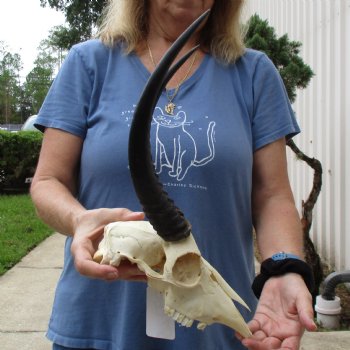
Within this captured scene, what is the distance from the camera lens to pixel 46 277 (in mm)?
6492

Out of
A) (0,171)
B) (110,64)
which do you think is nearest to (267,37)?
(110,64)

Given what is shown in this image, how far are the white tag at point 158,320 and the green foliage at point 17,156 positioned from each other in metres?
11.6

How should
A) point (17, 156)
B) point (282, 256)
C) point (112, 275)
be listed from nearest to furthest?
point (112, 275)
point (282, 256)
point (17, 156)

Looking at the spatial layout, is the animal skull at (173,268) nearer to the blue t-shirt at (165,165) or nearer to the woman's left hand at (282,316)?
the woman's left hand at (282,316)

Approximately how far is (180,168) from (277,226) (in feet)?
1.29

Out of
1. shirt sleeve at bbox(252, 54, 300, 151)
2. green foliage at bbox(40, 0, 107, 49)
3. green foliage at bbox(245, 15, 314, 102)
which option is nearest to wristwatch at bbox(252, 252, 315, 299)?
shirt sleeve at bbox(252, 54, 300, 151)

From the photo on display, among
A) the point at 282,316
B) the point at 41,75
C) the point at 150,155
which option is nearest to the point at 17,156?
the point at 282,316

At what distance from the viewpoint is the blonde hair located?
84.3 inches

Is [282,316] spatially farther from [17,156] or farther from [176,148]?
[17,156]

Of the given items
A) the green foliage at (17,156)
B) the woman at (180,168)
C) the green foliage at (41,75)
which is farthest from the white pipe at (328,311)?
the green foliage at (41,75)

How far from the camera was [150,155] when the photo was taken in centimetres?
130

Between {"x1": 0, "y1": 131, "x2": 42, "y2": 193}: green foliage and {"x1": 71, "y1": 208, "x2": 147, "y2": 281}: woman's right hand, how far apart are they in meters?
11.6

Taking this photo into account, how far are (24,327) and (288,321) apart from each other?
3.74 meters

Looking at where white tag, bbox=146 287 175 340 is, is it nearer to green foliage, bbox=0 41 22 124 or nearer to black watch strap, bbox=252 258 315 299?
black watch strap, bbox=252 258 315 299
